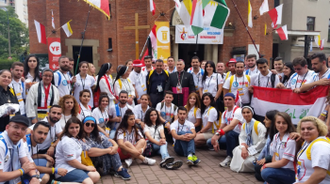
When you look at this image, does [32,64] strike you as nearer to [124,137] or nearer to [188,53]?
→ [124,137]

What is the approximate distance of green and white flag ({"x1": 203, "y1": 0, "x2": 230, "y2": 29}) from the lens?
311 inches

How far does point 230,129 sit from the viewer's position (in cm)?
546

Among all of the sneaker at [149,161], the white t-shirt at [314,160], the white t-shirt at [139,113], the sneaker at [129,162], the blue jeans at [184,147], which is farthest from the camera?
the white t-shirt at [139,113]

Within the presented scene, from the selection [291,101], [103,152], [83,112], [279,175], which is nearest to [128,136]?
[103,152]

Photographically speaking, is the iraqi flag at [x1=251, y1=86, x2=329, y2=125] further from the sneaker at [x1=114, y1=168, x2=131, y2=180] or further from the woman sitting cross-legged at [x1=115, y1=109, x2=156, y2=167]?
the sneaker at [x1=114, y1=168, x2=131, y2=180]

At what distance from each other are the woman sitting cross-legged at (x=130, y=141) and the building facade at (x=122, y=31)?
8.69 meters

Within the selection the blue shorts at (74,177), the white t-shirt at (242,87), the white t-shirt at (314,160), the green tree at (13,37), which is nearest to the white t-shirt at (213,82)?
the white t-shirt at (242,87)

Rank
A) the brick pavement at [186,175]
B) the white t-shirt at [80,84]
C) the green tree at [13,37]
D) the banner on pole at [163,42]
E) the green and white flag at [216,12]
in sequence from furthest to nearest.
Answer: the green tree at [13,37] → the banner on pole at [163,42] → the green and white flag at [216,12] → the white t-shirt at [80,84] → the brick pavement at [186,175]

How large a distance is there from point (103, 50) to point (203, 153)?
44.6 ft

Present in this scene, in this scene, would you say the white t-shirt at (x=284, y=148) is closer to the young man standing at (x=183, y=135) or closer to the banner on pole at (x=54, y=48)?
the young man standing at (x=183, y=135)

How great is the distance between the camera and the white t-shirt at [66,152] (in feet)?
13.4

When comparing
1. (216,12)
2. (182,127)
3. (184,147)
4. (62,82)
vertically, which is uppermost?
(216,12)

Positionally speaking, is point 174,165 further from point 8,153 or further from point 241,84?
point 8,153

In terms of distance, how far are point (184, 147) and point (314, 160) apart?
3056 millimetres
